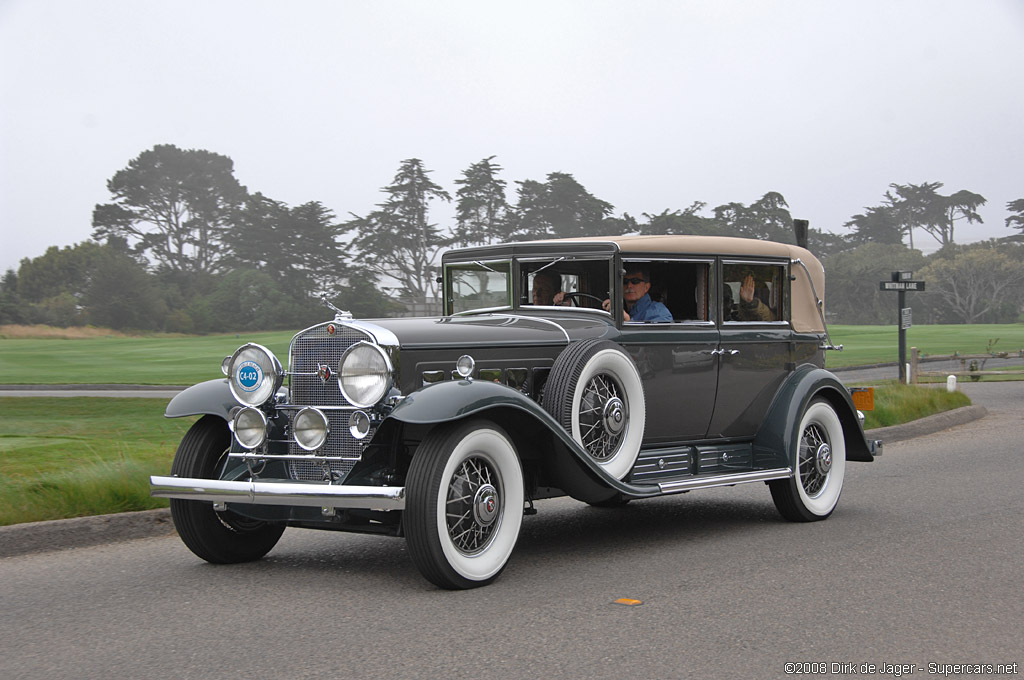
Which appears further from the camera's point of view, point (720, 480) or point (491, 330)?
point (720, 480)

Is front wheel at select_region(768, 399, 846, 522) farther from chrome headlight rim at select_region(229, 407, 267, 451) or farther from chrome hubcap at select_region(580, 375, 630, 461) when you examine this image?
chrome headlight rim at select_region(229, 407, 267, 451)

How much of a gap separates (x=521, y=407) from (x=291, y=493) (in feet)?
4.14

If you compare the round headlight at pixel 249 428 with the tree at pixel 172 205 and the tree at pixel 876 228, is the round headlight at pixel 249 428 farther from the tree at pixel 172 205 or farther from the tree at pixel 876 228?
the tree at pixel 876 228

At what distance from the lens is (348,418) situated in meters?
5.71

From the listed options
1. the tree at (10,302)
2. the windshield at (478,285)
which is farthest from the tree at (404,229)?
the windshield at (478,285)

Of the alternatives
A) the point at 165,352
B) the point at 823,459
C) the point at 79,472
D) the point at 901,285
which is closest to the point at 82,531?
the point at 79,472

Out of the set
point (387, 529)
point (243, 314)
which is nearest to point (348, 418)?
point (387, 529)

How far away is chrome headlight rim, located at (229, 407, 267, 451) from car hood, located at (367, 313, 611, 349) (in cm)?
84

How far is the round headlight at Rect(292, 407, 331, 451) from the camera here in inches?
225

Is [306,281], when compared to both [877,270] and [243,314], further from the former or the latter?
[877,270]

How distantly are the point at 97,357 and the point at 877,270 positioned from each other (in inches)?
2395

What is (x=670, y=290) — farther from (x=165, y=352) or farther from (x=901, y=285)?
(x=165, y=352)

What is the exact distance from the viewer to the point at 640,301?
7.13m

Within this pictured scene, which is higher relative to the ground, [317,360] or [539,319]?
Answer: [539,319]
